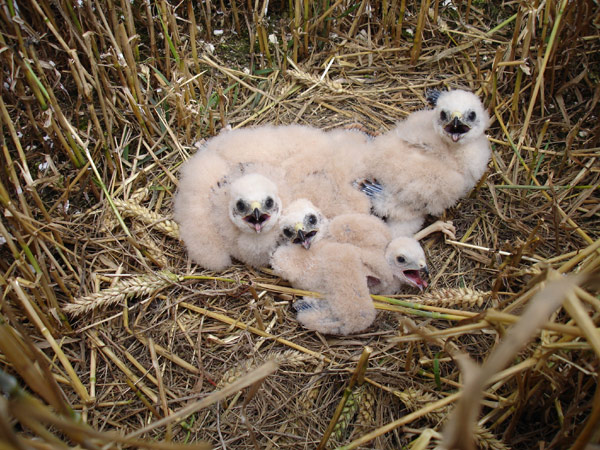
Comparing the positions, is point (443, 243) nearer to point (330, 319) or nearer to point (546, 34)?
point (330, 319)

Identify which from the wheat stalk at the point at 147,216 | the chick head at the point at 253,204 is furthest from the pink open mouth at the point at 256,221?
the wheat stalk at the point at 147,216

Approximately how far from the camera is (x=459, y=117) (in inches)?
95.3

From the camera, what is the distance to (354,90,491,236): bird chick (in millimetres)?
2477

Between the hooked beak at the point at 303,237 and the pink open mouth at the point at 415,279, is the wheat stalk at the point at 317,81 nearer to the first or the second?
the hooked beak at the point at 303,237

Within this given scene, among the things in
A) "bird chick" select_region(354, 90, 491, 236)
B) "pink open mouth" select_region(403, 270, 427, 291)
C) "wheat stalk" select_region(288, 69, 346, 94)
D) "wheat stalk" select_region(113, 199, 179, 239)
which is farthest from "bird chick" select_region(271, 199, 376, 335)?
"wheat stalk" select_region(288, 69, 346, 94)

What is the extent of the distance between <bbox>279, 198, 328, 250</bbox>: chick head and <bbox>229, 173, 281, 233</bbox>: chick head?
7cm

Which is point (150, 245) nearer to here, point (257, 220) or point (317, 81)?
point (257, 220)

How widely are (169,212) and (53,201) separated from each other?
1.99 ft

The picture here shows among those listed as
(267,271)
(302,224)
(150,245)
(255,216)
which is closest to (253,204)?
(255,216)

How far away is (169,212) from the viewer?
109 inches

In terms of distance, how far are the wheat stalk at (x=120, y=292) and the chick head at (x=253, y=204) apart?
1.55 feet

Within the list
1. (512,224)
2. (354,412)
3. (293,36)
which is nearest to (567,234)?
(512,224)

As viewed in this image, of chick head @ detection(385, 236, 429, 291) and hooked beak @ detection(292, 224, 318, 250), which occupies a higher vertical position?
hooked beak @ detection(292, 224, 318, 250)

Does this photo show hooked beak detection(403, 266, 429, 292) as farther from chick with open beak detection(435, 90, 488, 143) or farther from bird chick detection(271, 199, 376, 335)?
chick with open beak detection(435, 90, 488, 143)
